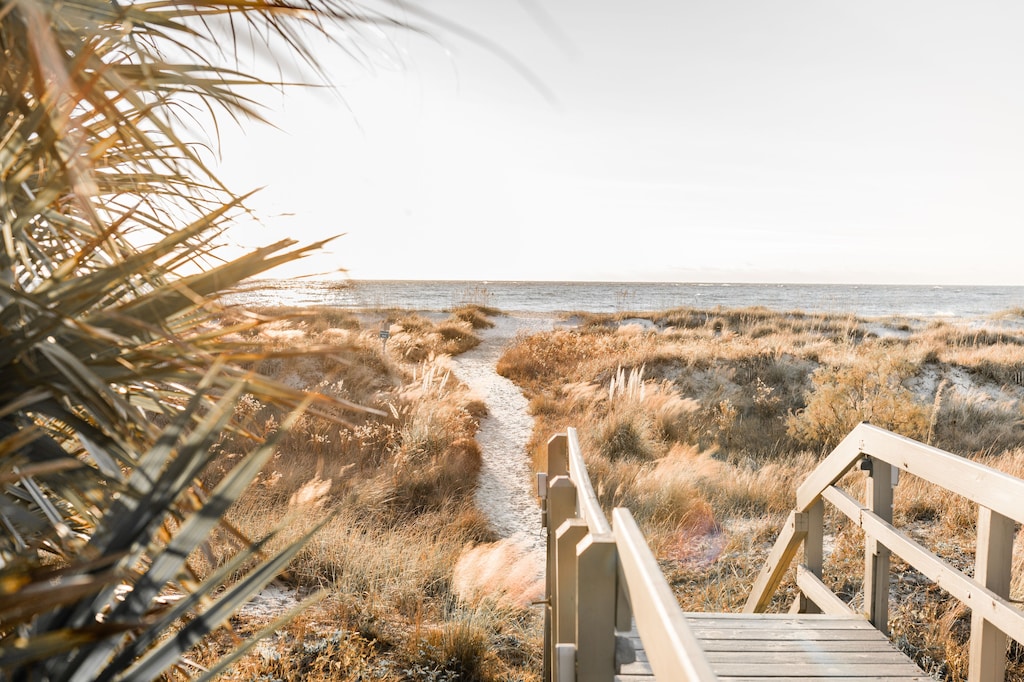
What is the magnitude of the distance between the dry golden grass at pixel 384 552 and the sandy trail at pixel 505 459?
0.33 meters

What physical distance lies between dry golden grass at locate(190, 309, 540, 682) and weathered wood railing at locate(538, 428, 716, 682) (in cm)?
71

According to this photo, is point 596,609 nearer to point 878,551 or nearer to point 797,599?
point 878,551

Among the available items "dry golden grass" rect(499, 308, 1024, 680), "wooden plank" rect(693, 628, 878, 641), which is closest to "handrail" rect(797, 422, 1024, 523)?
"wooden plank" rect(693, 628, 878, 641)

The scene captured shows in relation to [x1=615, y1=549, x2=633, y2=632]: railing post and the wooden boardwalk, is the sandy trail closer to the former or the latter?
the wooden boardwalk

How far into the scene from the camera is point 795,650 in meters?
2.97

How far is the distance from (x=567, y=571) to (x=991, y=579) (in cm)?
184

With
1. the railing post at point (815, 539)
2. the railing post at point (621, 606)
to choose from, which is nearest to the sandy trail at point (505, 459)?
the railing post at point (815, 539)

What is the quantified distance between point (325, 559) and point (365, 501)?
1.18 m

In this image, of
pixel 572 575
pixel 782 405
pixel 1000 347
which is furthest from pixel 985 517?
pixel 1000 347

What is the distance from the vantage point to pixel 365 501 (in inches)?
220

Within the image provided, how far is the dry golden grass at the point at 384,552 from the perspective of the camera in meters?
3.32

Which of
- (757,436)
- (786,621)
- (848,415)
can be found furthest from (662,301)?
(786,621)

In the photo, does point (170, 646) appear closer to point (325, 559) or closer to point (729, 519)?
point (325, 559)

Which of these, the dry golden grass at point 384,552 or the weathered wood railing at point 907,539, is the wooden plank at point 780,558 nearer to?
the weathered wood railing at point 907,539
